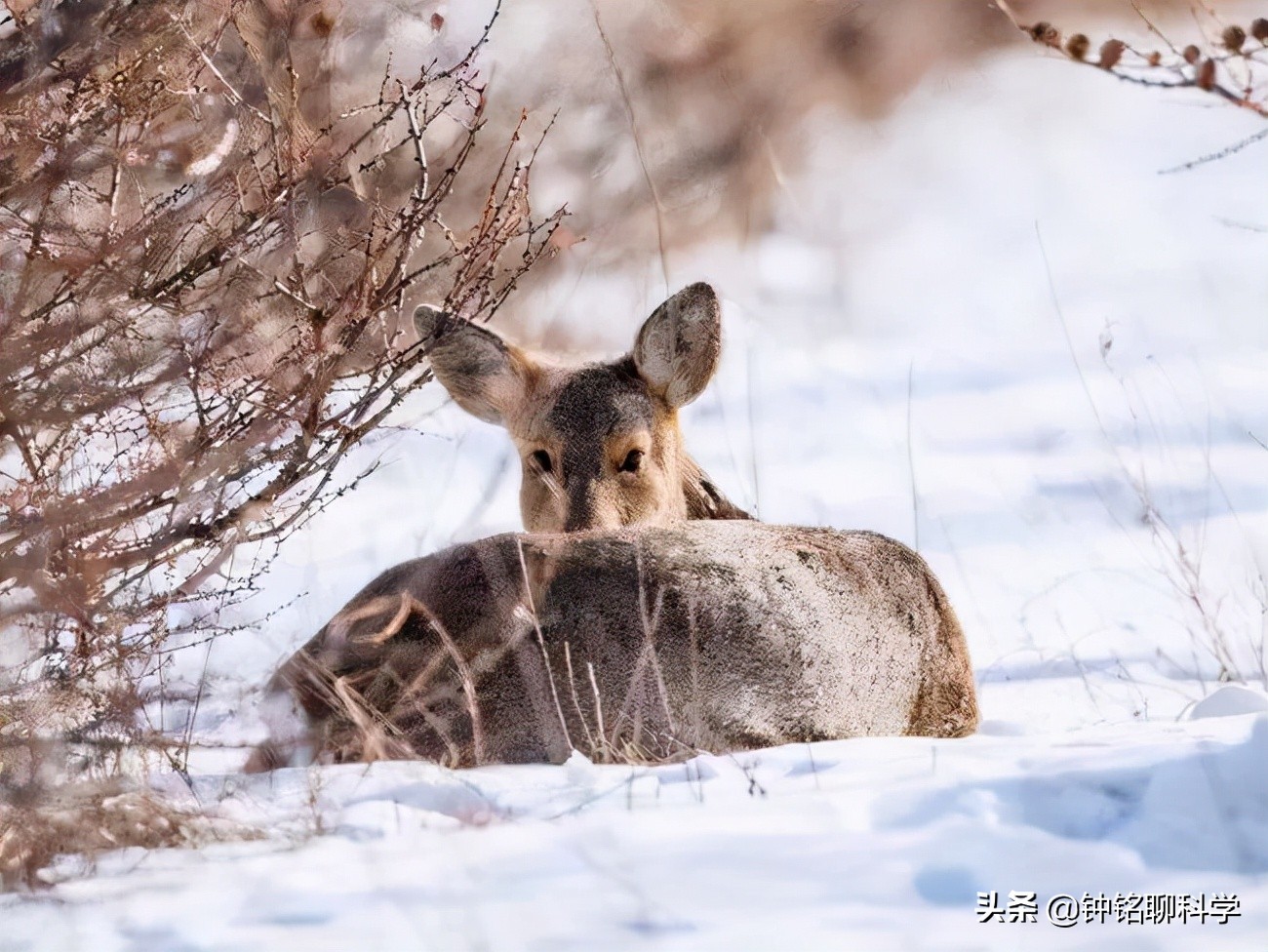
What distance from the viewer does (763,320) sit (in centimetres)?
911

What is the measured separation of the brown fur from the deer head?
1427 millimetres

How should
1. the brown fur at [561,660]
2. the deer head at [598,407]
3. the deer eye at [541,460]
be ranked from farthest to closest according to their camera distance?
1. the deer eye at [541,460]
2. the deer head at [598,407]
3. the brown fur at [561,660]

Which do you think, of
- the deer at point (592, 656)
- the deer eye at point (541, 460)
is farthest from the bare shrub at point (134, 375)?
the deer eye at point (541, 460)

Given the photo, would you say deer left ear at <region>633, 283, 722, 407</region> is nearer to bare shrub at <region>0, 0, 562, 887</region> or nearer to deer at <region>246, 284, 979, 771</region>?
bare shrub at <region>0, 0, 562, 887</region>

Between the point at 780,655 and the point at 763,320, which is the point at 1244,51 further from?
the point at 763,320

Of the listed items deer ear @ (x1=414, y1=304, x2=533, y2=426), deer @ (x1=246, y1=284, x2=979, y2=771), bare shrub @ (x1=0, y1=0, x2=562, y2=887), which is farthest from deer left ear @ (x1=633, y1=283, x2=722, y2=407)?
deer @ (x1=246, y1=284, x2=979, y2=771)

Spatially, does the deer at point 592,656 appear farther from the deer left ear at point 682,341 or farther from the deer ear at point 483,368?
the deer ear at point 483,368

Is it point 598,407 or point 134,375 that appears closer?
point 134,375

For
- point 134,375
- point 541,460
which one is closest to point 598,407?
point 541,460

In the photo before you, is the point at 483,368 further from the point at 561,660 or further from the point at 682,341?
the point at 561,660

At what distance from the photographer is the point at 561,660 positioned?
386 cm

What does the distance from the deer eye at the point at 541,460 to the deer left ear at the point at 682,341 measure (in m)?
0.46

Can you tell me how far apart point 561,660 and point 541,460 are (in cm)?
189

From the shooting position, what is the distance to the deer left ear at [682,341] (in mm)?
5668
